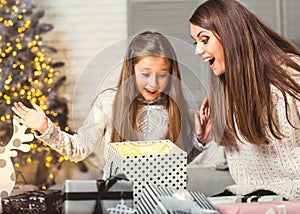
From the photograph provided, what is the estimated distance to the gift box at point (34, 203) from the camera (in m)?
1.87

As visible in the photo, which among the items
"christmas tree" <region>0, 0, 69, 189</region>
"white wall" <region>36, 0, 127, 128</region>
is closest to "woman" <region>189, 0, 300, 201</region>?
"white wall" <region>36, 0, 127, 128</region>

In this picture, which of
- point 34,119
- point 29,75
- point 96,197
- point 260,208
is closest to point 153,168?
point 96,197

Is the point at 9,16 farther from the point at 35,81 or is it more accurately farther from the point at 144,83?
the point at 144,83

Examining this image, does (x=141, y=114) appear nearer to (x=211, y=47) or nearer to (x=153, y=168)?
(x=211, y=47)

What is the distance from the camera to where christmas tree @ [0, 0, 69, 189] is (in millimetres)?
3590

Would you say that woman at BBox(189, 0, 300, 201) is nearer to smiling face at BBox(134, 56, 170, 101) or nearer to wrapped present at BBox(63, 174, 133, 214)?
smiling face at BBox(134, 56, 170, 101)

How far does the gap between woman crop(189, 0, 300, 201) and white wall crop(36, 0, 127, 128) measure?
39.6 inches

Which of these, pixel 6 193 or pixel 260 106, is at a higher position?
pixel 260 106

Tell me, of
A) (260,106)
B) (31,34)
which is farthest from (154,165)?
(31,34)

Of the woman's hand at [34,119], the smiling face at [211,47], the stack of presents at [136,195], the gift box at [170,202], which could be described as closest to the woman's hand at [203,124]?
the smiling face at [211,47]

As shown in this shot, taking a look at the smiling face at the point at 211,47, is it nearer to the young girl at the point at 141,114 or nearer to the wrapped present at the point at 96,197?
the young girl at the point at 141,114

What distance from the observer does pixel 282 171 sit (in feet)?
8.45

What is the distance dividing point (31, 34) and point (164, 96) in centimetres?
110

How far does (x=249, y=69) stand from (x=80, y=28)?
1374mm
